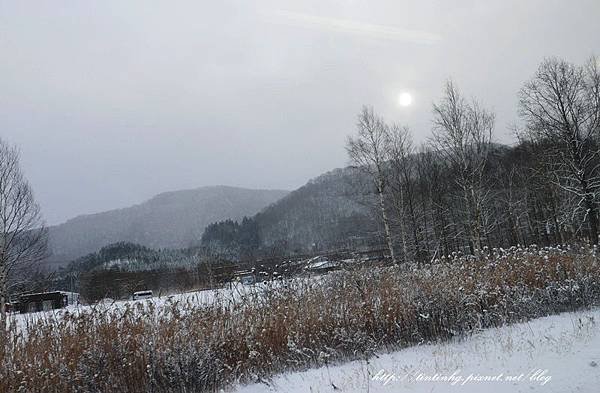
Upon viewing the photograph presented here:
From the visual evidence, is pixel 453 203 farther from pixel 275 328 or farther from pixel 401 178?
pixel 275 328

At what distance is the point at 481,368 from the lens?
17.4ft

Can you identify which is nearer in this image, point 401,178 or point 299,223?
point 401,178

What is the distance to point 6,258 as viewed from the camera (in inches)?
717

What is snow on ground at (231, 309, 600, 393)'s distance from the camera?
469 centimetres

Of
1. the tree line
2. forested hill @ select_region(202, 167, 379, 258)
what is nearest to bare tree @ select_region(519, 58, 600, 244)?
the tree line

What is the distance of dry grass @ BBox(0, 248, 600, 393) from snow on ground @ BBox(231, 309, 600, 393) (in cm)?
41

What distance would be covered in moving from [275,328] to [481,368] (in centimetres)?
322

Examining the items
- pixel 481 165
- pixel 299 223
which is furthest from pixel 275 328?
pixel 299 223

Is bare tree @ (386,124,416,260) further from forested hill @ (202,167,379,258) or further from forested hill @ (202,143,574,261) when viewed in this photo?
forested hill @ (202,167,379,258)

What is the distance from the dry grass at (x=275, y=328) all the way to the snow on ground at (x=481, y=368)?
409 mm

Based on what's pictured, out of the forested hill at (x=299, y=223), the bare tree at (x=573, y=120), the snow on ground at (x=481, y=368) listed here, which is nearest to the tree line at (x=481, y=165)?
the bare tree at (x=573, y=120)

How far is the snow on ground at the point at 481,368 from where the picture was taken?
4.69m

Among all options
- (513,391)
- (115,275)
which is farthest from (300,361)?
(115,275)

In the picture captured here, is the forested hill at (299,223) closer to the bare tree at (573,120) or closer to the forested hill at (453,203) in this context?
the forested hill at (453,203)
